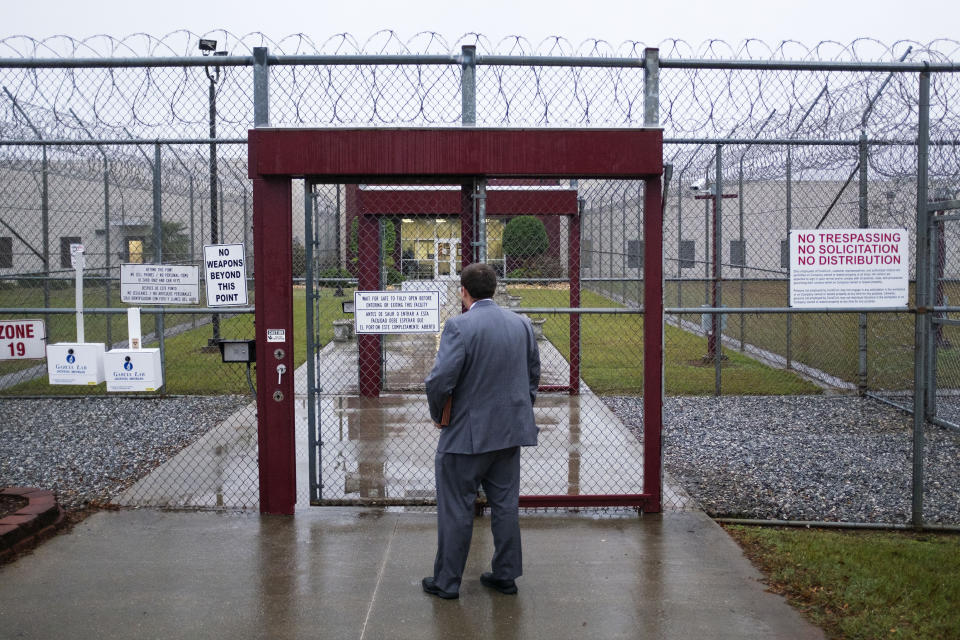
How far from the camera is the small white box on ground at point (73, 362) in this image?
235 inches

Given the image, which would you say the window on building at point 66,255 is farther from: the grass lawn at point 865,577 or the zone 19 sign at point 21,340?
the grass lawn at point 865,577

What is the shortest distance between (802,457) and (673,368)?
5787 millimetres

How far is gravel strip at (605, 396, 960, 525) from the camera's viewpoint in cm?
656

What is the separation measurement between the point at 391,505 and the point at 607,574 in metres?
1.74

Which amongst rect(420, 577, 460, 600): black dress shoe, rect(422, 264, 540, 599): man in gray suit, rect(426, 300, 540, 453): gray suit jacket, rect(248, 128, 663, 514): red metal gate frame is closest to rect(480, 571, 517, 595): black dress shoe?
rect(422, 264, 540, 599): man in gray suit

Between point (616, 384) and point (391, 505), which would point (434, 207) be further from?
point (391, 505)

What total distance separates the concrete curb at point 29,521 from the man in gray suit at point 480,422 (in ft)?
8.30

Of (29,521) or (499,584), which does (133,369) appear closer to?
(29,521)

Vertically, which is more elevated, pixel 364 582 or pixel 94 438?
pixel 94 438

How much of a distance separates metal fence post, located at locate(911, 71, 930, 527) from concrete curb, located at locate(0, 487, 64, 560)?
564cm

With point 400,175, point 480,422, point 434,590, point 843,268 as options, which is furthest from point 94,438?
point 843,268

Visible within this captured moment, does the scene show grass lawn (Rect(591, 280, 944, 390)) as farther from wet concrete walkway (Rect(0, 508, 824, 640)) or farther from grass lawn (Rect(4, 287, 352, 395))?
grass lawn (Rect(4, 287, 352, 395))

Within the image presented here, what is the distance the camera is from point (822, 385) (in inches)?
475

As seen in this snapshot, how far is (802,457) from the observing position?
8047 millimetres
